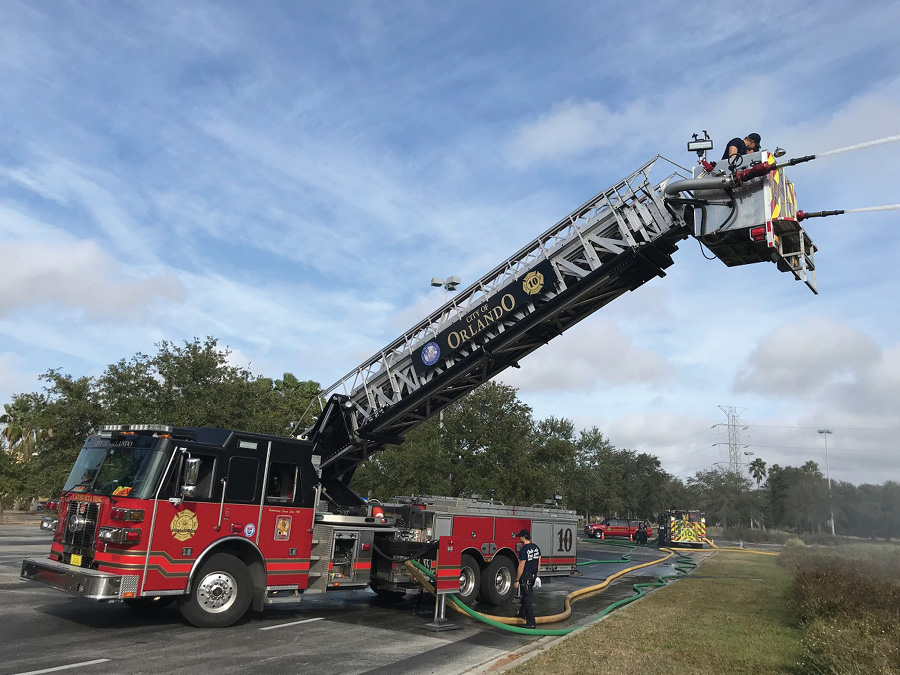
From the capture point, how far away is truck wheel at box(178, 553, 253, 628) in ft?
28.6

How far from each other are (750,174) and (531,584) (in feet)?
23.7

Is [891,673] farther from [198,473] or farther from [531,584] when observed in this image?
[198,473]

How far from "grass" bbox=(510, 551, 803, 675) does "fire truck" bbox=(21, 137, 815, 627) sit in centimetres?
284

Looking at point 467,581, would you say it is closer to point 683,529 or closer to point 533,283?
point 533,283

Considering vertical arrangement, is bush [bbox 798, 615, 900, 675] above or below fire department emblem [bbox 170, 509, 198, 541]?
below

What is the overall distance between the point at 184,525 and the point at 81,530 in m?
1.43

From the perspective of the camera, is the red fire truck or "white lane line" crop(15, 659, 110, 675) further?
the red fire truck

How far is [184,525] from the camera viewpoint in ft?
28.5

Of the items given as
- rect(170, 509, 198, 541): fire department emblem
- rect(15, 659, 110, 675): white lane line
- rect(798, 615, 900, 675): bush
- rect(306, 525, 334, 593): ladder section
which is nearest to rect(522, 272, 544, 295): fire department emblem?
rect(306, 525, 334, 593): ladder section

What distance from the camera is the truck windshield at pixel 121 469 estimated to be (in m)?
8.63

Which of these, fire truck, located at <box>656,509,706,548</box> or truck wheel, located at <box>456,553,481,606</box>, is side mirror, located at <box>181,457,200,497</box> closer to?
truck wheel, located at <box>456,553,481,606</box>

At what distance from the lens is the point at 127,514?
27.1 feet

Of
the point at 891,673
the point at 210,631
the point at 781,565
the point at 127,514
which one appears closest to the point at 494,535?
the point at 210,631

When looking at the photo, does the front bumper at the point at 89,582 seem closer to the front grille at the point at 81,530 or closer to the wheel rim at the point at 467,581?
the front grille at the point at 81,530
